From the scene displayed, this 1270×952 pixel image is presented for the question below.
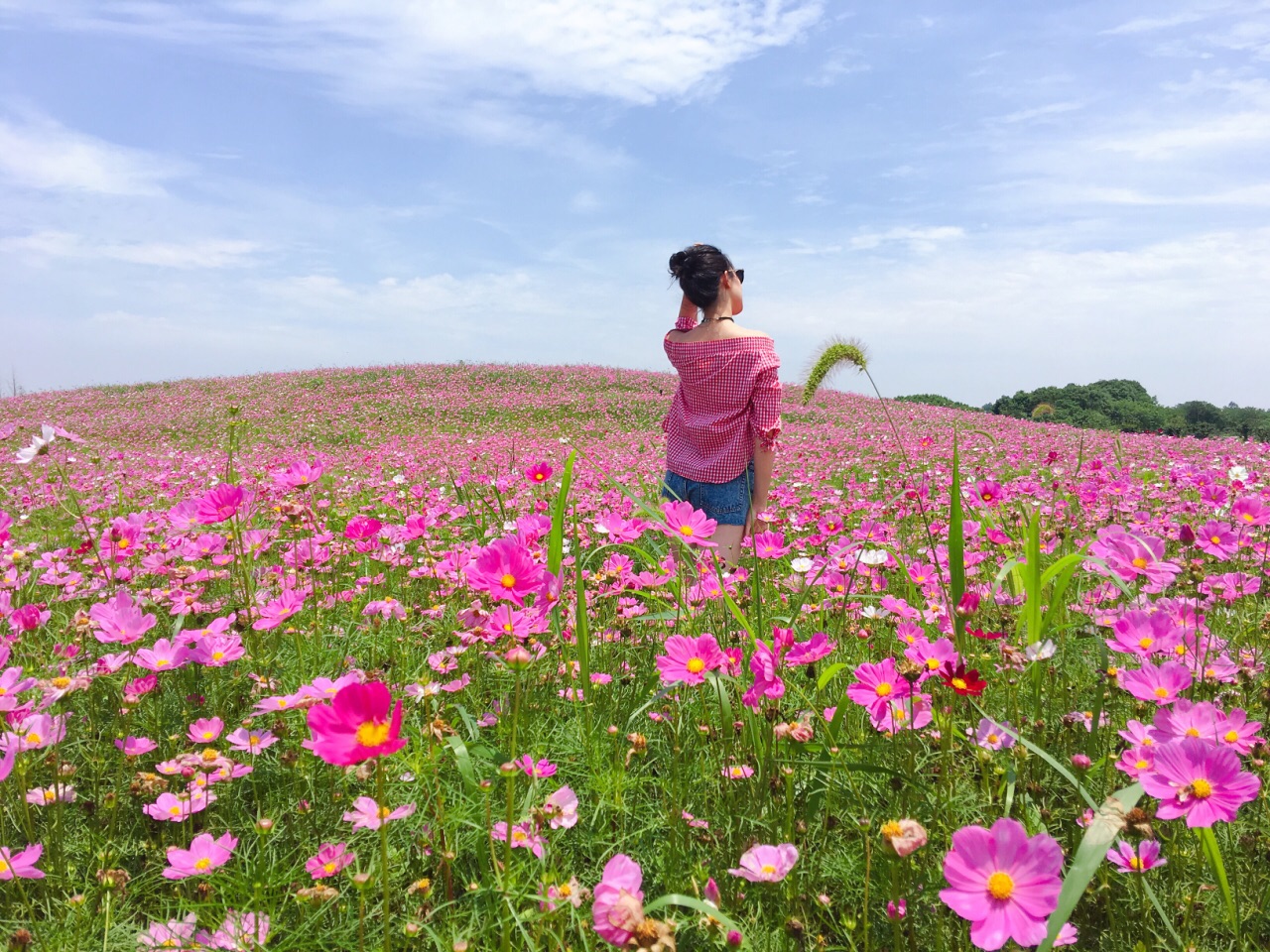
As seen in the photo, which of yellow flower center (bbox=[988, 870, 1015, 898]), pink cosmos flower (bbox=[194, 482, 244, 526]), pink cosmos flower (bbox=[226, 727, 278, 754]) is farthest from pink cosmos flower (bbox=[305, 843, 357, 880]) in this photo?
yellow flower center (bbox=[988, 870, 1015, 898])

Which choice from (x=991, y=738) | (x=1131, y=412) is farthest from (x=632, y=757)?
(x=1131, y=412)

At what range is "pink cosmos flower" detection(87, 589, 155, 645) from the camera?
1.98 m

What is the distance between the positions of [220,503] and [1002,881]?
1.90 meters

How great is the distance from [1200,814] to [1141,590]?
4.75 feet

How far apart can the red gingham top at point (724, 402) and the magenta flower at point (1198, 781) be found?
254 centimetres

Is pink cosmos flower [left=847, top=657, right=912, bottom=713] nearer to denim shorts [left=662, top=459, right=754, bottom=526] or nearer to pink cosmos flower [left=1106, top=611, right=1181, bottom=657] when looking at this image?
pink cosmos flower [left=1106, top=611, right=1181, bottom=657]

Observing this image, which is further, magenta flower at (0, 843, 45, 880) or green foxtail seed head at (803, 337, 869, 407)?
green foxtail seed head at (803, 337, 869, 407)

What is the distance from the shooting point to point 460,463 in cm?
845

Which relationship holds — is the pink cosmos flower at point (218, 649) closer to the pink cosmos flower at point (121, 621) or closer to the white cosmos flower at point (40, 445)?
the pink cosmos flower at point (121, 621)

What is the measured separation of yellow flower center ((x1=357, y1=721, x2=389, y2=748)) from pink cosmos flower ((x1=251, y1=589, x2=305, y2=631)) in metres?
1.30

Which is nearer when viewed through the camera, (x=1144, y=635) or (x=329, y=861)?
(x=329, y=861)

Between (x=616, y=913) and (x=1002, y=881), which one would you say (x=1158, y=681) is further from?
(x=616, y=913)

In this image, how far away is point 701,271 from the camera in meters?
3.86

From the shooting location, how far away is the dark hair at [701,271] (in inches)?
152
